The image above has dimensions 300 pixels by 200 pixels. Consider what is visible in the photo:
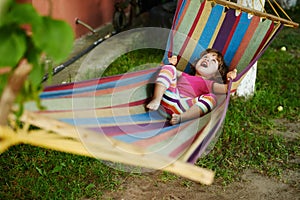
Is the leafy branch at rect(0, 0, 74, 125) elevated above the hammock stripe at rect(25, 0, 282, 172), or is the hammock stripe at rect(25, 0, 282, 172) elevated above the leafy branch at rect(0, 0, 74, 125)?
the leafy branch at rect(0, 0, 74, 125)

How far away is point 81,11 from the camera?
14.6 ft

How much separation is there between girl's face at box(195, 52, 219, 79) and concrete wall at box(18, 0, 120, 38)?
160 centimetres

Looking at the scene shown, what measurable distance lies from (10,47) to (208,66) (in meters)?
1.85

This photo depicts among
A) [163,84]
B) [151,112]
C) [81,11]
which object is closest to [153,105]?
[151,112]

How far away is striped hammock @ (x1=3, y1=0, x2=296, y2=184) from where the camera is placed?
150cm

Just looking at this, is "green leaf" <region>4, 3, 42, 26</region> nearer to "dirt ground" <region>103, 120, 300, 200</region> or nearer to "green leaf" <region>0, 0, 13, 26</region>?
"green leaf" <region>0, 0, 13, 26</region>

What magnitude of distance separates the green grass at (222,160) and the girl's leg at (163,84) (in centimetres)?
37

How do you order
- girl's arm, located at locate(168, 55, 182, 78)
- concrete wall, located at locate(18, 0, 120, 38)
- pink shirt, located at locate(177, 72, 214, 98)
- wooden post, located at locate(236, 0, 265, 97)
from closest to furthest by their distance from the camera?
1. pink shirt, located at locate(177, 72, 214, 98)
2. girl's arm, located at locate(168, 55, 182, 78)
3. wooden post, located at locate(236, 0, 265, 97)
4. concrete wall, located at locate(18, 0, 120, 38)

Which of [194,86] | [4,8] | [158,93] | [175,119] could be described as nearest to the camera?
[4,8]

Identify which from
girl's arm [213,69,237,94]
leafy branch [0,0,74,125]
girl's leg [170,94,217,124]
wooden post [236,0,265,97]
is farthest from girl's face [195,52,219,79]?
leafy branch [0,0,74,125]

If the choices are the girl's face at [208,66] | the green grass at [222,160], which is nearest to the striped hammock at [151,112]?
the girl's face at [208,66]

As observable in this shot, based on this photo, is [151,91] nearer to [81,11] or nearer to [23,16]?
[23,16]

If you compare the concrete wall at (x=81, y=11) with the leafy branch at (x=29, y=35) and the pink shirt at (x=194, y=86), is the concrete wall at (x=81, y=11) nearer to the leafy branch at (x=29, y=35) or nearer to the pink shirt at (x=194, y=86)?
the pink shirt at (x=194, y=86)

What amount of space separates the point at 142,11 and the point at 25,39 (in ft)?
14.1
